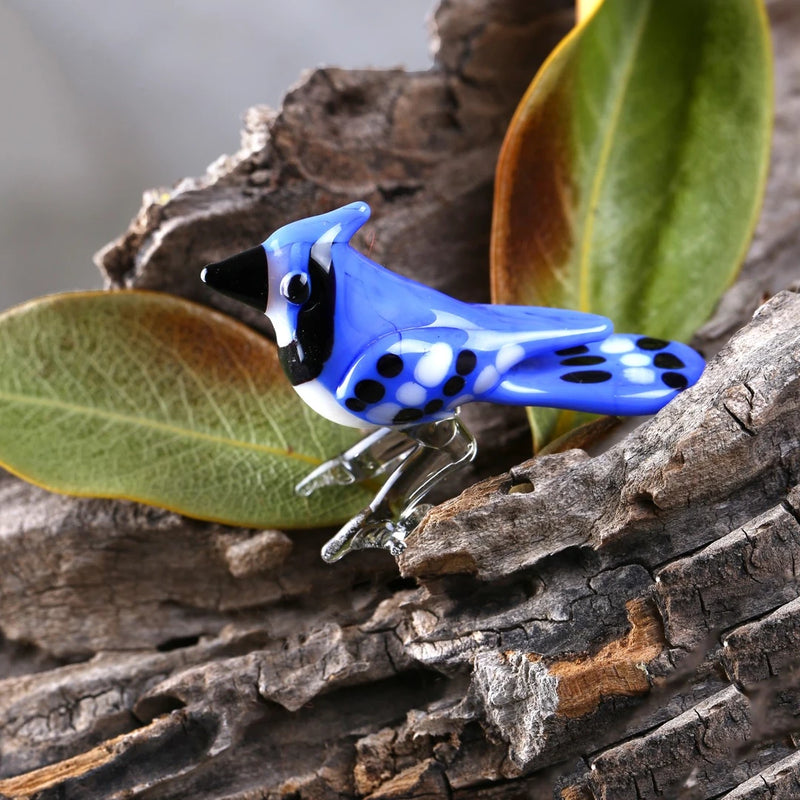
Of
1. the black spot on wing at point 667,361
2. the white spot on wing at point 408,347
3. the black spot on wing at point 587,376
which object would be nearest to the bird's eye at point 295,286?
the white spot on wing at point 408,347

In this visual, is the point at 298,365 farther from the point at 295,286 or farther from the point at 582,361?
the point at 582,361

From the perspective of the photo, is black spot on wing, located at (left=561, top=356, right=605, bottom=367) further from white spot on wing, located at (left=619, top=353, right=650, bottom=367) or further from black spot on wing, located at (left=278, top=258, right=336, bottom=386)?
black spot on wing, located at (left=278, top=258, right=336, bottom=386)

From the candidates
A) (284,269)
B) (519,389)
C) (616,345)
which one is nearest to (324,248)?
(284,269)

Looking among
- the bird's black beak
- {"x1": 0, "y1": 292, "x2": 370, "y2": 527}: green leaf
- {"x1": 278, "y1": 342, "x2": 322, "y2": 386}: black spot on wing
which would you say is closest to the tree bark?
{"x1": 0, "y1": 292, "x2": 370, "y2": 527}: green leaf

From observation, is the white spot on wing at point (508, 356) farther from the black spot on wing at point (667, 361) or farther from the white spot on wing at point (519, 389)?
the black spot on wing at point (667, 361)

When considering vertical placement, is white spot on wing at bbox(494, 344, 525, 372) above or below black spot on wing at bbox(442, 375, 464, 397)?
above

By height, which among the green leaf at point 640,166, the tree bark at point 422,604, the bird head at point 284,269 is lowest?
the tree bark at point 422,604

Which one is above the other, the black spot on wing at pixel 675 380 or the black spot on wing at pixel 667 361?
the black spot on wing at pixel 667 361

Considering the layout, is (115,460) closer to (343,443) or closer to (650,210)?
(343,443)

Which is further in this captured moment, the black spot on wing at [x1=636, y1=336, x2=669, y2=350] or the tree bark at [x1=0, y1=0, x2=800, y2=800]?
the black spot on wing at [x1=636, y1=336, x2=669, y2=350]
